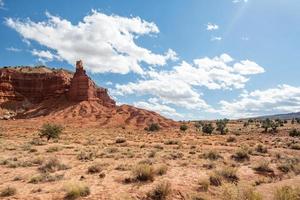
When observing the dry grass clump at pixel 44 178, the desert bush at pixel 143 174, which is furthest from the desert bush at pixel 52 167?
the desert bush at pixel 143 174

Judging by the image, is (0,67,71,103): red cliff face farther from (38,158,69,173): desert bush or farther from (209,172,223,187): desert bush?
(209,172,223,187): desert bush

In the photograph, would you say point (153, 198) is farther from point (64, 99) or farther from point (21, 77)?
point (21, 77)

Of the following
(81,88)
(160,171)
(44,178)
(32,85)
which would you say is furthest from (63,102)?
(44,178)

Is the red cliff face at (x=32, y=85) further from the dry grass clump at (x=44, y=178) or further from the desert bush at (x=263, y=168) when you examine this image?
the dry grass clump at (x=44, y=178)

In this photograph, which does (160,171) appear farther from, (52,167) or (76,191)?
(52,167)

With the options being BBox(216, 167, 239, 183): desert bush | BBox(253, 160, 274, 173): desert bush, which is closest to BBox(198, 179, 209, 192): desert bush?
BBox(216, 167, 239, 183): desert bush

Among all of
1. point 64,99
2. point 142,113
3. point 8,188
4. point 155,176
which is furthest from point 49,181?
point 64,99

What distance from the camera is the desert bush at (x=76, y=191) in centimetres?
1217

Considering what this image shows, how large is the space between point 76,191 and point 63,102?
96.0 m

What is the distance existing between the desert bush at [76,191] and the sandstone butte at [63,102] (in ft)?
234

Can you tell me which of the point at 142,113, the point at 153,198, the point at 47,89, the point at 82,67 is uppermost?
the point at 82,67

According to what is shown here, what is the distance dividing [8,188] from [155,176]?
6.80 metres

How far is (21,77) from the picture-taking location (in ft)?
372

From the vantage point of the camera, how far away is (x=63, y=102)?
344 ft
